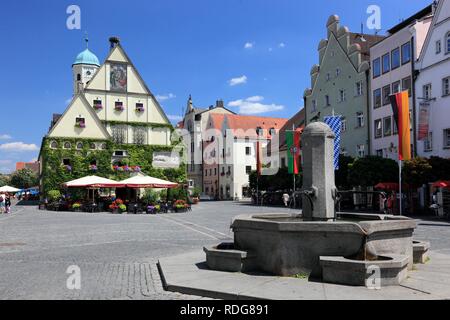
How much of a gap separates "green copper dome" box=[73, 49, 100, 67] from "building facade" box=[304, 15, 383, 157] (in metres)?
35.9

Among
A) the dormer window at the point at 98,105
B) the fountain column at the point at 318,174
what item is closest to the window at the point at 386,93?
the dormer window at the point at 98,105

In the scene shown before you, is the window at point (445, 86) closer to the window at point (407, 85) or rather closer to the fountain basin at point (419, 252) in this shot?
the window at point (407, 85)

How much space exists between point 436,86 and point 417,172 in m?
8.11

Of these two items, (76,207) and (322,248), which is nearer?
(322,248)

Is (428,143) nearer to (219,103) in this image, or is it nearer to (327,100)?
(327,100)

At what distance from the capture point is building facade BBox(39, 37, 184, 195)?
5141cm

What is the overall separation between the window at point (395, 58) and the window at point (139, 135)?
1102 inches

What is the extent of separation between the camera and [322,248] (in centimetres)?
902

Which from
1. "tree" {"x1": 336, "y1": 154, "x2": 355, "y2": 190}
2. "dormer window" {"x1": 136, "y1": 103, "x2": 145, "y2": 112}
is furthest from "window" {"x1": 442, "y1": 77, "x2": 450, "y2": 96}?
"dormer window" {"x1": 136, "y1": 103, "x2": 145, "y2": 112}

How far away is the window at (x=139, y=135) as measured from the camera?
5553 cm

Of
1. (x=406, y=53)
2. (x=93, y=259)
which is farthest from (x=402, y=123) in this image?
(x=93, y=259)

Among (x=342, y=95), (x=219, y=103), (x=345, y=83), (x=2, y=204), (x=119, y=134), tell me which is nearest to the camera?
(x=2, y=204)
